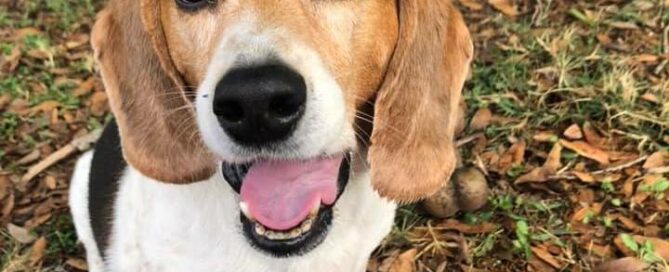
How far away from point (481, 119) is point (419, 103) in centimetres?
192

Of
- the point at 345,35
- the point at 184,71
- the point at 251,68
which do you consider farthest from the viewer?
the point at 184,71

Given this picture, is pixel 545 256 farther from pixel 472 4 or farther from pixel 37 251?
pixel 37 251

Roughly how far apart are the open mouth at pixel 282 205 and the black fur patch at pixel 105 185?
997 millimetres

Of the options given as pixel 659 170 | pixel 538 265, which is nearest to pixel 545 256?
pixel 538 265

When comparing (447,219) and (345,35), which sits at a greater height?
(345,35)

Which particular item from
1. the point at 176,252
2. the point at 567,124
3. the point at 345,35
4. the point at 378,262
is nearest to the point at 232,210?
the point at 176,252

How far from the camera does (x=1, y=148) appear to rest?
520 centimetres

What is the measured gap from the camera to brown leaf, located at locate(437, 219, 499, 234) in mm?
4367

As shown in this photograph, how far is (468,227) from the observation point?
173 inches

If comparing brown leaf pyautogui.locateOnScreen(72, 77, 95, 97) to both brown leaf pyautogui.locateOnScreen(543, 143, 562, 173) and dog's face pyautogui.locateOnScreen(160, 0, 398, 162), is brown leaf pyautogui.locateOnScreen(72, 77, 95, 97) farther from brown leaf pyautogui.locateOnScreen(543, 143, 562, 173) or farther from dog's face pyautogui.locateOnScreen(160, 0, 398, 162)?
brown leaf pyautogui.locateOnScreen(543, 143, 562, 173)

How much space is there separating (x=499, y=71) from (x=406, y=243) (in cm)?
149

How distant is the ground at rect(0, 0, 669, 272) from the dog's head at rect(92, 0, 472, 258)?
1.22 meters

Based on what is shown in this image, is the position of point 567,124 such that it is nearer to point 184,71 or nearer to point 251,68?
point 184,71

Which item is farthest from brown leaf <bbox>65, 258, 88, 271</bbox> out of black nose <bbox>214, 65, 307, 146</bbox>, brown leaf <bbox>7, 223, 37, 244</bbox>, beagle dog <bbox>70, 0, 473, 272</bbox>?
black nose <bbox>214, 65, 307, 146</bbox>
